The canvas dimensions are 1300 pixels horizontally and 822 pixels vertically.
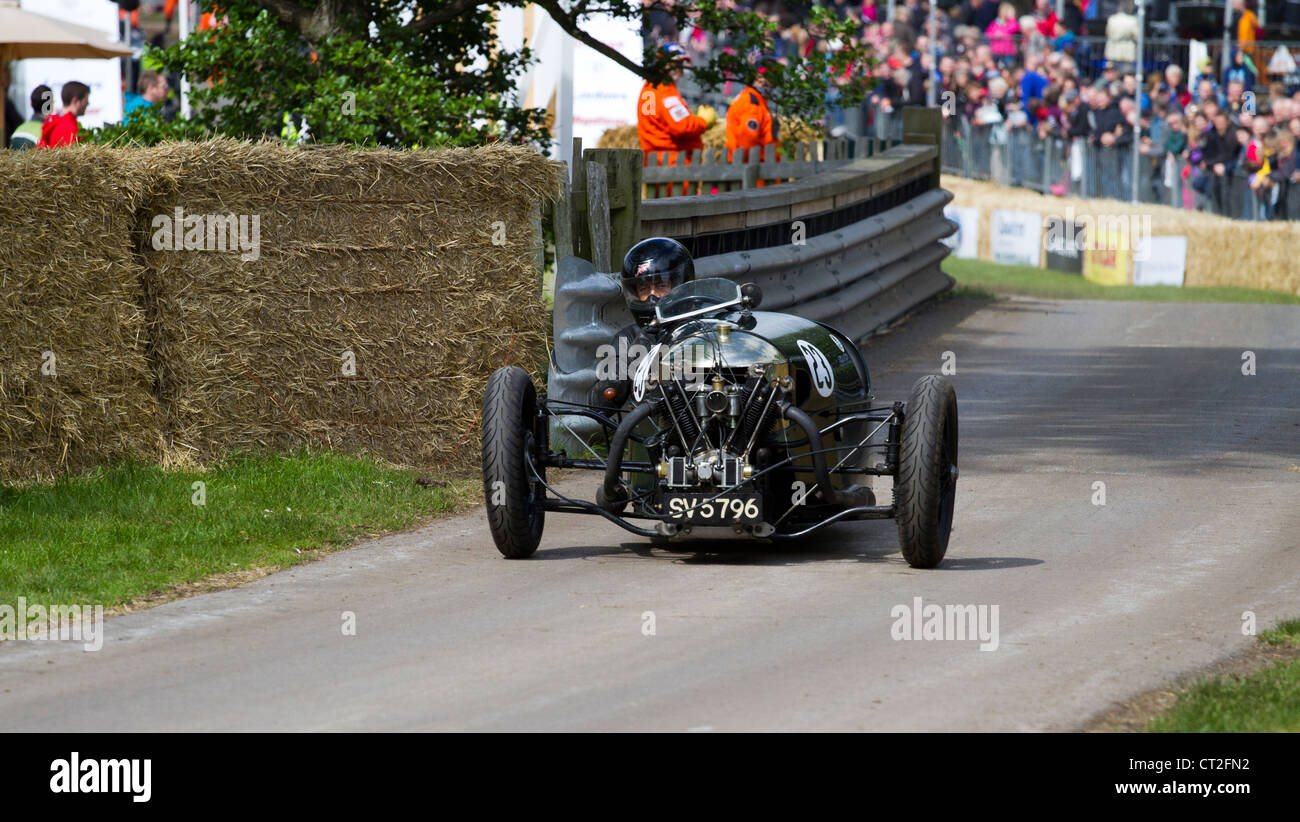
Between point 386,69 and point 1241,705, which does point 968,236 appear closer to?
point 386,69

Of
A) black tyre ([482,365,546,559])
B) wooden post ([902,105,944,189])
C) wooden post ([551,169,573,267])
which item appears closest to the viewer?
black tyre ([482,365,546,559])

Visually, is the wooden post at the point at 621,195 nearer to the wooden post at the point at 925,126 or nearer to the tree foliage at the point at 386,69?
the tree foliage at the point at 386,69

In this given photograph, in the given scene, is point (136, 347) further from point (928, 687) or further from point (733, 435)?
point (928, 687)

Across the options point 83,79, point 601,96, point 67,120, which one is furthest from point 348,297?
point 83,79

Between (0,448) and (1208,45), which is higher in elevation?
(1208,45)

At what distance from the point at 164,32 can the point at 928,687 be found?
2870 cm

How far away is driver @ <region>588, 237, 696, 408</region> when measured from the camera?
29.6 feet

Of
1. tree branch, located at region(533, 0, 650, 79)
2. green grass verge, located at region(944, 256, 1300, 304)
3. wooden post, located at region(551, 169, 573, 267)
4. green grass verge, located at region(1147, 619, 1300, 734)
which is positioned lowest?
green grass verge, located at region(1147, 619, 1300, 734)

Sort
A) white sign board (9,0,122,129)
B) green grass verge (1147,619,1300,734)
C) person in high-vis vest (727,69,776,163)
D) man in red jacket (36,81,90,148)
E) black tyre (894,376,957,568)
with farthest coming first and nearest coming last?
white sign board (9,0,122,129), person in high-vis vest (727,69,776,163), man in red jacket (36,81,90,148), black tyre (894,376,957,568), green grass verge (1147,619,1300,734)

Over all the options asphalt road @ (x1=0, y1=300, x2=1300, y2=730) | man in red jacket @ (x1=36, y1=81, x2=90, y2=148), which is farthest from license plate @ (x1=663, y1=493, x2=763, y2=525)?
man in red jacket @ (x1=36, y1=81, x2=90, y2=148)

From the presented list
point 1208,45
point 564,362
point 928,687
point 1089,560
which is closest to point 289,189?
point 564,362

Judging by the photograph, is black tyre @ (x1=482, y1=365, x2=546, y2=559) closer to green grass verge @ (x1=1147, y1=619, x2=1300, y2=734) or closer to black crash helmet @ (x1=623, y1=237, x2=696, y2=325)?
black crash helmet @ (x1=623, y1=237, x2=696, y2=325)

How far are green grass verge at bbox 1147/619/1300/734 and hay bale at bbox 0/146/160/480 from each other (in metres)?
6.18

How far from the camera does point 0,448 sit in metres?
9.38
